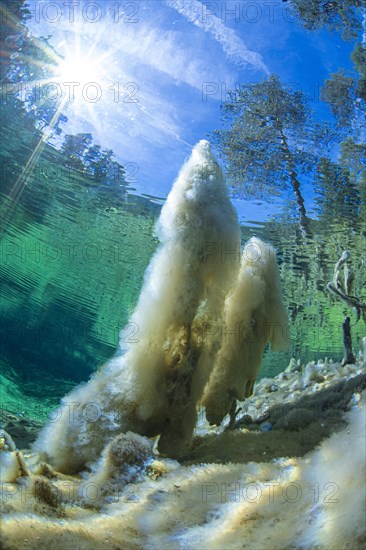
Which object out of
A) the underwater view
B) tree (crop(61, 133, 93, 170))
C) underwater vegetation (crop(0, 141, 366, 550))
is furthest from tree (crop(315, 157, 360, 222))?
tree (crop(61, 133, 93, 170))

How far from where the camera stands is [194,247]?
147 inches

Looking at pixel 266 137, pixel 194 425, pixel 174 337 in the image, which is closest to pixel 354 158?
pixel 266 137

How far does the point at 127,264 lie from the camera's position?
15.0 metres

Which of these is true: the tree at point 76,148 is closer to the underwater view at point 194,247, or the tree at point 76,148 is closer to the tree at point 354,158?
the underwater view at point 194,247

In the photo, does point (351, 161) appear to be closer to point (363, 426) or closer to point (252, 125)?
point (252, 125)

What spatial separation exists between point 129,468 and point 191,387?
1086 millimetres

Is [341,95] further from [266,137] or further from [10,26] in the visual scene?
[10,26]

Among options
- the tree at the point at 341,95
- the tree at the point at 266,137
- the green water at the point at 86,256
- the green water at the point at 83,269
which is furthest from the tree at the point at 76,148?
the tree at the point at 341,95

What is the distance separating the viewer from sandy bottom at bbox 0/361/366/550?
180 centimetres

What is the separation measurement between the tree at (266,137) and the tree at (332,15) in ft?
3.24

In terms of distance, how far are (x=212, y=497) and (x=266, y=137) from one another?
693 cm

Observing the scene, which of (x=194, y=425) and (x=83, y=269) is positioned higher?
(x=83, y=269)

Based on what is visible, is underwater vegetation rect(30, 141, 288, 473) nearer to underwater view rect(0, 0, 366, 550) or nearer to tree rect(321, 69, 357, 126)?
underwater view rect(0, 0, 366, 550)

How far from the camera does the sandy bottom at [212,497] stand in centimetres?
180
